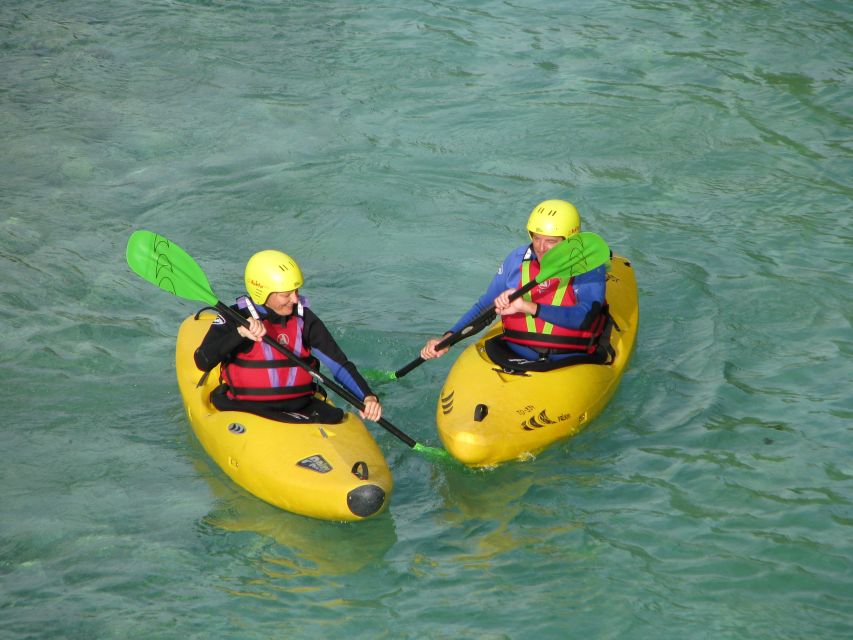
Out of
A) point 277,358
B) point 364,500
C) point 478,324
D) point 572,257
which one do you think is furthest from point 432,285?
point 364,500

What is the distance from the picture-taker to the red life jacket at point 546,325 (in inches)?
248

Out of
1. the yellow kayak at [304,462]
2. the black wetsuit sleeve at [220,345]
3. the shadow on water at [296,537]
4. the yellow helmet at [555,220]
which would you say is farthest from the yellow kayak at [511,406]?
the black wetsuit sleeve at [220,345]

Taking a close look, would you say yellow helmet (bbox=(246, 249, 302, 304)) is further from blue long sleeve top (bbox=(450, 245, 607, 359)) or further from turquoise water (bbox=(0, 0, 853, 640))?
blue long sleeve top (bbox=(450, 245, 607, 359))

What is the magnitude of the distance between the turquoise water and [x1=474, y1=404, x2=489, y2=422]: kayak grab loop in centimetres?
32

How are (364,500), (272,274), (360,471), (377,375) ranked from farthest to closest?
1. (377,375)
2. (272,274)
3. (360,471)
4. (364,500)

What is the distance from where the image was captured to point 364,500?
17.3 ft

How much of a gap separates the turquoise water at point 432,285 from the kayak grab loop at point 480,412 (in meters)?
0.32

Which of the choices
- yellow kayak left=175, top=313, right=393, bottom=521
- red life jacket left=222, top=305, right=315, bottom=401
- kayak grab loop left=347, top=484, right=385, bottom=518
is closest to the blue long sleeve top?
red life jacket left=222, top=305, right=315, bottom=401

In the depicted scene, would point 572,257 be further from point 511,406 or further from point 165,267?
point 165,267

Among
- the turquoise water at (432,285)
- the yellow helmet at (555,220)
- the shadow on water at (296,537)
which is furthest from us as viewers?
the yellow helmet at (555,220)

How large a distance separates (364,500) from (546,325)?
1651 millimetres

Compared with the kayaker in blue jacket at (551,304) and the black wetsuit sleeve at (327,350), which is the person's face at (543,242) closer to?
the kayaker in blue jacket at (551,304)

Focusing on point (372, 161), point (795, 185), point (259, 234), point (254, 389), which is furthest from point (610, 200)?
point (254, 389)

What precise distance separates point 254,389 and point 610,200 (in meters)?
4.61
